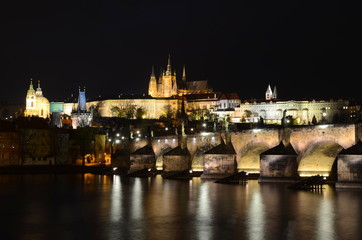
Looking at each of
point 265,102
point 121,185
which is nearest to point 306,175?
point 121,185

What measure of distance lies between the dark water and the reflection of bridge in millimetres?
4343

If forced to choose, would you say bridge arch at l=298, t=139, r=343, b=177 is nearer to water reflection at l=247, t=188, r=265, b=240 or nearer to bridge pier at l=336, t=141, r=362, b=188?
bridge pier at l=336, t=141, r=362, b=188

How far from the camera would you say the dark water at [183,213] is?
26.3 metres

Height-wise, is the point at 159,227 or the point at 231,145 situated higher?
the point at 231,145

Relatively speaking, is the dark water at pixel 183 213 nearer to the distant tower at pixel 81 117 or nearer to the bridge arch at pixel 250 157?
the bridge arch at pixel 250 157

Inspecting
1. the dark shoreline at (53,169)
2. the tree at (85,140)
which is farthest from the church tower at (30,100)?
the dark shoreline at (53,169)

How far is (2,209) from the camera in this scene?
3538 centimetres

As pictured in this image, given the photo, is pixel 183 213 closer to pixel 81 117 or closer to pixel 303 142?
pixel 303 142

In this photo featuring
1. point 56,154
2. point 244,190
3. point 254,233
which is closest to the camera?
point 254,233

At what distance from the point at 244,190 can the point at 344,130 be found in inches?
343

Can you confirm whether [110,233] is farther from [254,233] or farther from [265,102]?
[265,102]

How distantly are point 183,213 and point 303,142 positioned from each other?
60.6 ft

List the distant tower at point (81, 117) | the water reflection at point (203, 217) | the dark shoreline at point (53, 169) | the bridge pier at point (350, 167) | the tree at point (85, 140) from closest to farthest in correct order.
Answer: the water reflection at point (203, 217) → the bridge pier at point (350, 167) → the dark shoreline at point (53, 169) → the tree at point (85, 140) → the distant tower at point (81, 117)

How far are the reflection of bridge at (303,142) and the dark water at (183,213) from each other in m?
4.34
